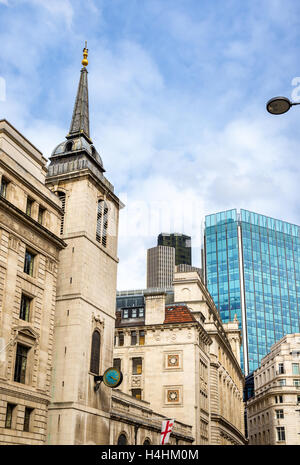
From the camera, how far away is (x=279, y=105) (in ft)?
58.0

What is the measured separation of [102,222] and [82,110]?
13066mm

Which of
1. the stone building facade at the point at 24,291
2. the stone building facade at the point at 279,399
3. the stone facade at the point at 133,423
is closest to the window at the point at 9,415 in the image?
the stone building facade at the point at 24,291

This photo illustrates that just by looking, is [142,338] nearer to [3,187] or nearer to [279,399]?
[3,187]

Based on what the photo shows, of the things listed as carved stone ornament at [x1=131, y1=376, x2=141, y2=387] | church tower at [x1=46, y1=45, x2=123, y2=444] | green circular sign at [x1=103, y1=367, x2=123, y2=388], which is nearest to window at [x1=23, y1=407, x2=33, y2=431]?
church tower at [x1=46, y1=45, x2=123, y2=444]

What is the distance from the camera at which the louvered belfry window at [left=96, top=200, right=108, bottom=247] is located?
49.5m

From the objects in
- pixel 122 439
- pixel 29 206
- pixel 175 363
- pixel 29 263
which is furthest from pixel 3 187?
pixel 175 363

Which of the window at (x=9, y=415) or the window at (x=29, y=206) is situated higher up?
the window at (x=29, y=206)

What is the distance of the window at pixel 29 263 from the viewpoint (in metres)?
39.3

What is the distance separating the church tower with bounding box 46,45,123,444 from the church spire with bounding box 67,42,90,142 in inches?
16.9

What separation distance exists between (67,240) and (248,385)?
121951 millimetres

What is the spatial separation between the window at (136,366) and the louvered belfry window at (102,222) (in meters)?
22.8

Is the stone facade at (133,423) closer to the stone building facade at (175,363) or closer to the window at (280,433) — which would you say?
the stone building facade at (175,363)

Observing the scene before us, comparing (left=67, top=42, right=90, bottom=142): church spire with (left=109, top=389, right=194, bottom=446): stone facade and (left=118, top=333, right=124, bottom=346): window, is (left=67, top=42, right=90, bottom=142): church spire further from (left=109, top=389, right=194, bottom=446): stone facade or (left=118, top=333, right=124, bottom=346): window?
(left=118, top=333, right=124, bottom=346): window
